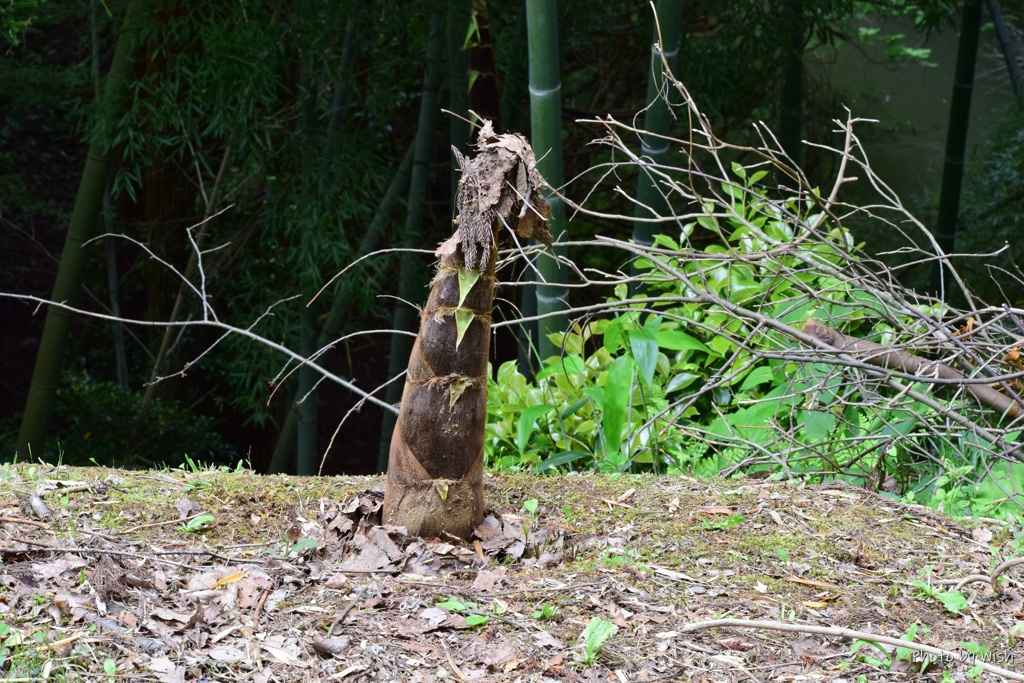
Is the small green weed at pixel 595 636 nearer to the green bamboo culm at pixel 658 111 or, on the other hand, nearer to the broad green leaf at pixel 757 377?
the broad green leaf at pixel 757 377

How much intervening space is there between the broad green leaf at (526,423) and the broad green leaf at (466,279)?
953 millimetres

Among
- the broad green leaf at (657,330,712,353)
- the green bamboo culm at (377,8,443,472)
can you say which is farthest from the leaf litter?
the green bamboo culm at (377,8,443,472)

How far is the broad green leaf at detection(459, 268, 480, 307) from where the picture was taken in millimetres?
1883

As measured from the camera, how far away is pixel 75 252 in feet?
13.8

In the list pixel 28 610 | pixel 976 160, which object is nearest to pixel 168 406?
pixel 28 610

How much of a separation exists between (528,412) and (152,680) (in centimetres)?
150

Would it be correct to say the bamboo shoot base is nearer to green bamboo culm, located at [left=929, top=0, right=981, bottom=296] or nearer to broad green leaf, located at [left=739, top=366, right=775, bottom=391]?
broad green leaf, located at [left=739, top=366, right=775, bottom=391]

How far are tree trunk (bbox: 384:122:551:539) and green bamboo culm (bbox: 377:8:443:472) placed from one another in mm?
2015

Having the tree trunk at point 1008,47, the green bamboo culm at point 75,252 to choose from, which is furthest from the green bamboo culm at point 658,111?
the tree trunk at point 1008,47

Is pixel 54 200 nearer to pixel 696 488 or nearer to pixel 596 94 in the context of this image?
pixel 596 94

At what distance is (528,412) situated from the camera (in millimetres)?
2801

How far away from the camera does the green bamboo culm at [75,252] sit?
4.18 meters

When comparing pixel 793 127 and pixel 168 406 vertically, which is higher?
pixel 793 127

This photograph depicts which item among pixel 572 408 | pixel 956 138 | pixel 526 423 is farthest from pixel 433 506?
pixel 956 138
